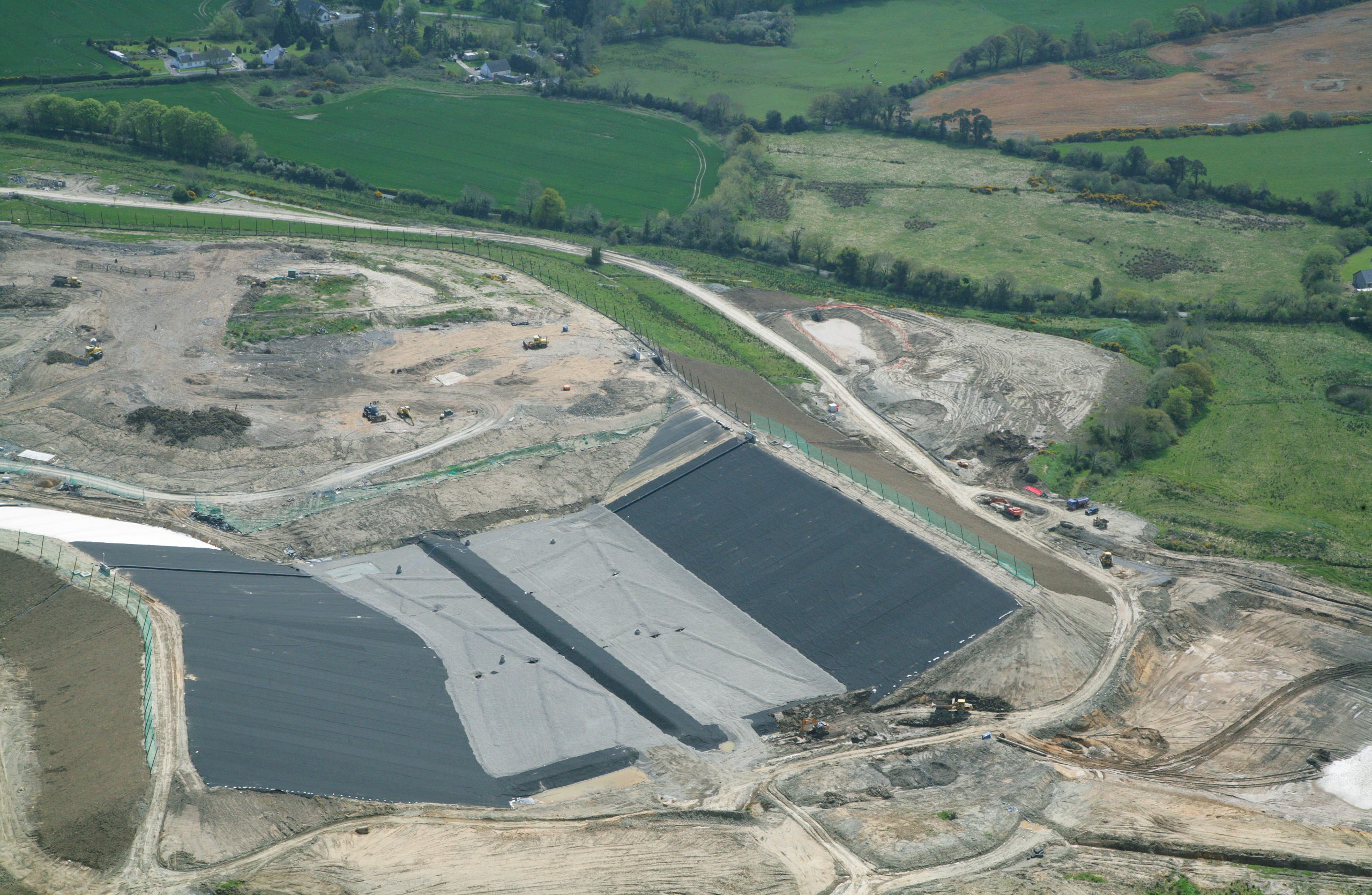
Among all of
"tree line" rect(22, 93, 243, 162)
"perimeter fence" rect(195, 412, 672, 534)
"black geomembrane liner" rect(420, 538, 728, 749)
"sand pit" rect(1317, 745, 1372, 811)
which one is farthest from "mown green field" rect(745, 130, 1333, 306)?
"black geomembrane liner" rect(420, 538, 728, 749)

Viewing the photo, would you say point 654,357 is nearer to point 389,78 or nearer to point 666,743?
point 666,743

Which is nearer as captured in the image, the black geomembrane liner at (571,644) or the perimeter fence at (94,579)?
the perimeter fence at (94,579)

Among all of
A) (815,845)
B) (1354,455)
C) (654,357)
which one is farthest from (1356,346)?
(815,845)

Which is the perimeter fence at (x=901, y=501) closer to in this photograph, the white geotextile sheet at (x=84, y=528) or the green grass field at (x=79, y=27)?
the white geotextile sheet at (x=84, y=528)

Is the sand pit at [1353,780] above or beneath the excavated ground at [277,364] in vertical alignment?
beneath

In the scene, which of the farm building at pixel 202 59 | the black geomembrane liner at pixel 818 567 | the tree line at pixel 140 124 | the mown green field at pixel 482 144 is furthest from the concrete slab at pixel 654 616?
the farm building at pixel 202 59

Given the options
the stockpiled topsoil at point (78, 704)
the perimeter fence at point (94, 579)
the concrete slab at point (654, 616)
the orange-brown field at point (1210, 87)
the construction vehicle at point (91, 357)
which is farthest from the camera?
the orange-brown field at point (1210, 87)
